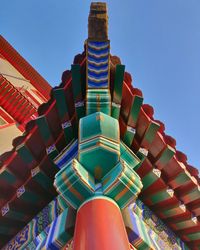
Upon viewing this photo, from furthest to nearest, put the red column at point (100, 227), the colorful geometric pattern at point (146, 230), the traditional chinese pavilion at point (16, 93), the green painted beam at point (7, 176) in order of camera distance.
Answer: the traditional chinese pavilion at point (16, 93), the green painted beam at point (7, 176), the colorful geometric pattern at point (146, 230), the red column at point (100, 227)

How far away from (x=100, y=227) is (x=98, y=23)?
1.71 meters

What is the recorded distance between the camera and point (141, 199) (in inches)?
132

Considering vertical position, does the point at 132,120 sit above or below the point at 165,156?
above

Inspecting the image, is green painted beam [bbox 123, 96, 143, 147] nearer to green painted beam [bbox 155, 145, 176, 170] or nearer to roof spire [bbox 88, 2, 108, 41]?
green painted beam [bbox 155, 145, 176, 170]

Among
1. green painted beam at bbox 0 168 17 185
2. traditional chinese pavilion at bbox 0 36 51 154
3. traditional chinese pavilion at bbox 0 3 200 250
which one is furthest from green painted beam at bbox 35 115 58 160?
traditional chinese pavilion at bbox 0 36 51 154

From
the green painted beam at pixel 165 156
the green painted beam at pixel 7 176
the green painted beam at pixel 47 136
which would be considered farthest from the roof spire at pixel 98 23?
the green painted beam at pixel 7 176

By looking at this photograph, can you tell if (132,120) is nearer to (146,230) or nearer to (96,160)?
(96,160)

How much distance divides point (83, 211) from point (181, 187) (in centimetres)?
137

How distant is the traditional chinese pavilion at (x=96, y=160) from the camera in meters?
2.62

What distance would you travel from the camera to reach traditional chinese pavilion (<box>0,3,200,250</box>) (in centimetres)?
262

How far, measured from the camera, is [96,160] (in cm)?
255

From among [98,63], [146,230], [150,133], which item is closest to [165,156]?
[150,133]

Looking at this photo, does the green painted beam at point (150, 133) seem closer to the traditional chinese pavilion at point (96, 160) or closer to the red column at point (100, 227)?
the traditional chinese pavilion at point (96, 160)

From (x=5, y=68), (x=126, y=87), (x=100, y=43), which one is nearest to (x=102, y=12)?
(x=100, y=43)
